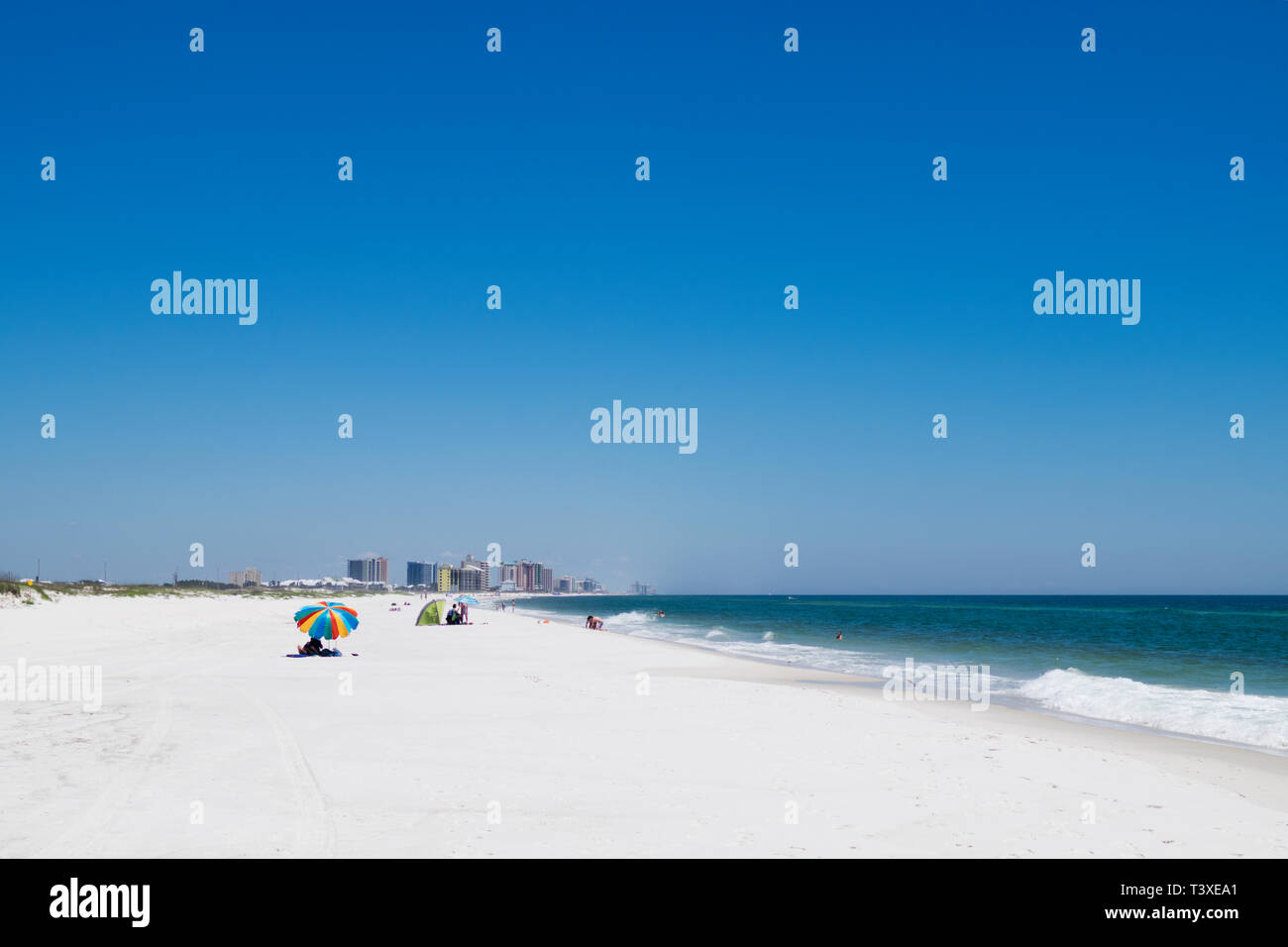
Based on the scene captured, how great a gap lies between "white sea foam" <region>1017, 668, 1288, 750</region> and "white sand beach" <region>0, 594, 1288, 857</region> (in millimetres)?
1711

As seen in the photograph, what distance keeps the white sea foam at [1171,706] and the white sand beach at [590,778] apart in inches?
67.4

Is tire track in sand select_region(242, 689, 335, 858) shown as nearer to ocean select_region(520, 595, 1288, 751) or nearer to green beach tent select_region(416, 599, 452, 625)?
ocean select_region(520, 595, 1288, 751)

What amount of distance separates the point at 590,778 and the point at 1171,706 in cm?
1552

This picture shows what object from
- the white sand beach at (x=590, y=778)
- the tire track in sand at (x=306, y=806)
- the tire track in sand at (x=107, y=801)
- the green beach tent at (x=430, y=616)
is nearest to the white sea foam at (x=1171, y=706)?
the white sand beach at (x=590, y=778)

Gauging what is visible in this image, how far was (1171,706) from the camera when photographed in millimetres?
18453

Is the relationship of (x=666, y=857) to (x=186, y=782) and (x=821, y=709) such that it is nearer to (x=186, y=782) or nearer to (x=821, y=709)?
(x=186, y=782)

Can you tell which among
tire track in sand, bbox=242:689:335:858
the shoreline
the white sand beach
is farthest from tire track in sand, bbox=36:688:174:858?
the shoreline

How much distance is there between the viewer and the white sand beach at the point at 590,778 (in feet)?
23.6

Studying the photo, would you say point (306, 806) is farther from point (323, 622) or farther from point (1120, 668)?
point (1120, 668)

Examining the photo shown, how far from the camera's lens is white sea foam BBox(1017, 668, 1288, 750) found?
15.5 m

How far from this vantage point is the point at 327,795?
8438mm
